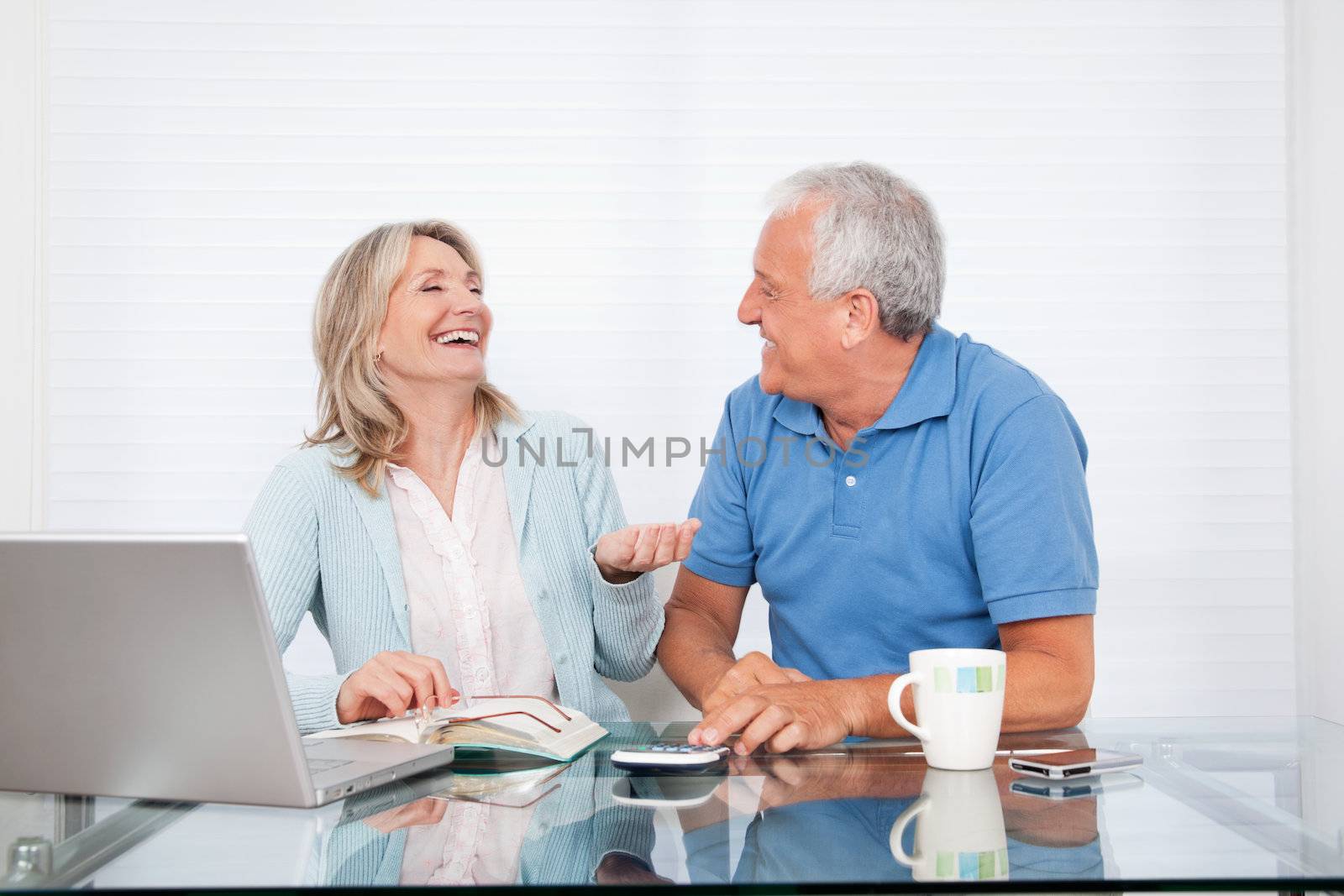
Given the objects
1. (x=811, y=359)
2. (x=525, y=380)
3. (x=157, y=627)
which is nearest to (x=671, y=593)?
(x=811, y=359)

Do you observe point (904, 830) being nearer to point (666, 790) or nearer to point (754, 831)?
point (754, 831)

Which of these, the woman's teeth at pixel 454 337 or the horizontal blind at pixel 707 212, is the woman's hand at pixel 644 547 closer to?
the woman's teeth at pixel 454 337

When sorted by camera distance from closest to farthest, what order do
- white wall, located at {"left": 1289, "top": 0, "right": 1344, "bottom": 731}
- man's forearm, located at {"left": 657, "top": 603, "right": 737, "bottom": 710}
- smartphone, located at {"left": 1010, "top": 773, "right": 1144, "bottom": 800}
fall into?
smartphone, located at {"left": 1010, "top": 773, "right": 1144, "bottom": 800}, man's forearm, located at {"left": 657, "top": 603, "right": 737, "bottom": 710}, white wall, located at {"left": 1289, "top": 0, "right": 1344, "bottom": 731}

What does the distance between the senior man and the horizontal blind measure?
0.84 m

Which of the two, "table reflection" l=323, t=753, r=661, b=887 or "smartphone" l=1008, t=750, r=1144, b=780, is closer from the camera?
"table reflection" l=323, t=753, r=661, b=887

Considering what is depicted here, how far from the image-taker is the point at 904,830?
868 millimetres

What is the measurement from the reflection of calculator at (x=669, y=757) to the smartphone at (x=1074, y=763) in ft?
0.94

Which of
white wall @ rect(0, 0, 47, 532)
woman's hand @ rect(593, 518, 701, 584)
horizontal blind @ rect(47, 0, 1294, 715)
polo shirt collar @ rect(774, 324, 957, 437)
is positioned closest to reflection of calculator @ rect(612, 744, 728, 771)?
woman's hand @ rect(593, 518, 701, 584)

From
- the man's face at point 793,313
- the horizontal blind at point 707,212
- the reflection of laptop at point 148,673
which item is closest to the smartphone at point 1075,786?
the reflection of laptop at point 148,673

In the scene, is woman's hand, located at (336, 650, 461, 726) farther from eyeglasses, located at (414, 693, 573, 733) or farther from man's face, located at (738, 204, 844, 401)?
man's face, located at (738, 204, 844, 401)

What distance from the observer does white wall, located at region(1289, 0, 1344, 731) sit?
268 centimetres

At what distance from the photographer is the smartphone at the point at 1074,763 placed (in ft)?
3.52

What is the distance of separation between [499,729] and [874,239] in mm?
995

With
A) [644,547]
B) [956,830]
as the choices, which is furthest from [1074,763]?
[644,547]
